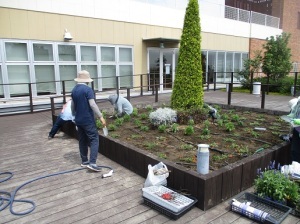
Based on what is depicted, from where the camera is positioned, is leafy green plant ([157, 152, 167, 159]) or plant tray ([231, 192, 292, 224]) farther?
leafy green plant ([157, 152, 167, 159])

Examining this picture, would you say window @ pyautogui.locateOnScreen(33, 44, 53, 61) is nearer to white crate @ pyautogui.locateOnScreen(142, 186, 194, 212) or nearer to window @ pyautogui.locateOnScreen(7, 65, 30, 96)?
window @ pyautogui.locateOnScreen(7, 65, 30, 96)

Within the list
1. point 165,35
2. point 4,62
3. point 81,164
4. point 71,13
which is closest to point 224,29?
point 165,35

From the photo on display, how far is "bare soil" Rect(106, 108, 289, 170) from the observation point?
146 inches

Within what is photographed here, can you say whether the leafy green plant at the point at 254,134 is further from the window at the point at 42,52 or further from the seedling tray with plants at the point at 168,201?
the window at the point at 42,52

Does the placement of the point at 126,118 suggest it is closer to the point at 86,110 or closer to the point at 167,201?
the point at 86,110

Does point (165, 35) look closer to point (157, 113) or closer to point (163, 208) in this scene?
point (157, 113)

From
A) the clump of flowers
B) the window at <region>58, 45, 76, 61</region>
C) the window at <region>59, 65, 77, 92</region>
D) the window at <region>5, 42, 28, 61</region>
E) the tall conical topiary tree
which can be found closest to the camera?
the clump of flowers

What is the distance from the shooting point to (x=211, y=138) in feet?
14.9

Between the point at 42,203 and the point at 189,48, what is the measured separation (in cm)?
429

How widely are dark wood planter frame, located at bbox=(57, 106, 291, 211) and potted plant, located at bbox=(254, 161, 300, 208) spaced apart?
302 millimetres

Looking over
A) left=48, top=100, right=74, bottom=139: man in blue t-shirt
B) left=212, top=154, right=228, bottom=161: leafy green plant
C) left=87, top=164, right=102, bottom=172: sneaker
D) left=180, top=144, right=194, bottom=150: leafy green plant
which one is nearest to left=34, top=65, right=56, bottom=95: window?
left=48, top=100, right=74, bottom=139: man in blue t-shirt

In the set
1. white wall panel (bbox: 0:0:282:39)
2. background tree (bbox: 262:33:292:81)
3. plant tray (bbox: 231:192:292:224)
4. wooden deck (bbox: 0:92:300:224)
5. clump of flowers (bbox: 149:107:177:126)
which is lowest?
wooden deck (bbox: 0:92:300:224)

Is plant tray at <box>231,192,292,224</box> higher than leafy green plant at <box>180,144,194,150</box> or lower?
lower

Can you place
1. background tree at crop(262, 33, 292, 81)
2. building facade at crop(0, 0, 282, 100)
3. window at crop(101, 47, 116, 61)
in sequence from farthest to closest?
background tree at crop(262, 33, 292, 81) < window at crop(101, 47, 116, 61) < building facade at crop(0, 0, 282, 100)
